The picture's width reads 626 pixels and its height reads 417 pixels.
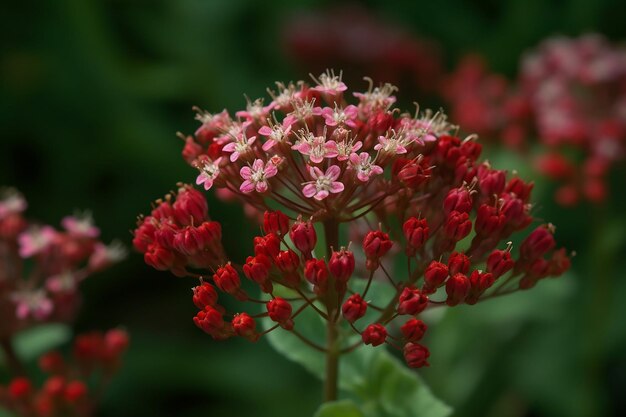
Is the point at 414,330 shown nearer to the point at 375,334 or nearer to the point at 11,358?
the point at 375,334

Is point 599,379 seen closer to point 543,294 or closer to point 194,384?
Answer: point 543,294

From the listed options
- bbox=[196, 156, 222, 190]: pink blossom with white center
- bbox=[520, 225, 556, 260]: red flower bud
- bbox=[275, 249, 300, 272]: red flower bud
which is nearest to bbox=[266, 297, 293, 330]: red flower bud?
bbox=[275, 249, 300, 272]: red flower bud

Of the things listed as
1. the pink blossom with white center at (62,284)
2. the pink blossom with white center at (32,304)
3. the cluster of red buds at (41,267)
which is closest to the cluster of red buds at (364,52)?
the cluster of red buds at (41,267)

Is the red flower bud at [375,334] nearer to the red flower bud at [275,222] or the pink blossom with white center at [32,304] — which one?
the red flower bud at [275,222]

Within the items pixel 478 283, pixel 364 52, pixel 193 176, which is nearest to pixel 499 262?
pixel 478 283

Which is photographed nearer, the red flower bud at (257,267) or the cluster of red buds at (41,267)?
the red flower bud at (257,267)
